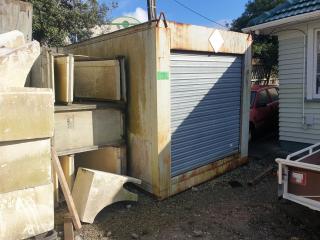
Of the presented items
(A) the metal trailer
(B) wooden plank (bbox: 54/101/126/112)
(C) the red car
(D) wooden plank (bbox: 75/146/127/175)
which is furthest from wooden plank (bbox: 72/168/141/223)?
(C) the red car

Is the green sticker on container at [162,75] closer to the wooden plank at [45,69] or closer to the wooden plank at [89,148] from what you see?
the wooden plank at [89,148]

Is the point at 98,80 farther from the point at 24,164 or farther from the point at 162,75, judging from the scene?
the point at 24,164

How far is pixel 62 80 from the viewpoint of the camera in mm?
Result: 4520

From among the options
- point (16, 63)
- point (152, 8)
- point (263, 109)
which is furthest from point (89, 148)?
point (152, 8)

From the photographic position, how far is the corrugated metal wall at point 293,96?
22.0ft

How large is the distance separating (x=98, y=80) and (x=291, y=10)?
448cm

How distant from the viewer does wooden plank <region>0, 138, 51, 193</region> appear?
329 centimetres

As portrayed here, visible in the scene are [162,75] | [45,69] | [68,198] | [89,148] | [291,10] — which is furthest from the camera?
[291,10]

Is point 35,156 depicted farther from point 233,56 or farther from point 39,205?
point 233,56

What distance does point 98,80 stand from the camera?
17.1 ft

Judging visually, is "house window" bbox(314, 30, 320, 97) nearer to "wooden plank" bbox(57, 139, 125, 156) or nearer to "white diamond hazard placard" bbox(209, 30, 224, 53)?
"white diamond hazard placard" bbox(209, 30, 224, 53)

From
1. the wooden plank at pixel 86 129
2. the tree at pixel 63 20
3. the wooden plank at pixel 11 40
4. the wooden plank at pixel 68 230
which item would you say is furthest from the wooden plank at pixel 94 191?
the tree at pixel 63 20

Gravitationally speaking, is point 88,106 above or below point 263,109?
above

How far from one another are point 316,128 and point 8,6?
6.22 m
